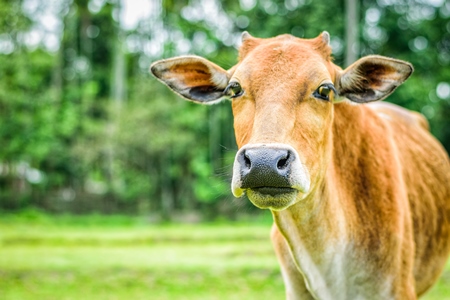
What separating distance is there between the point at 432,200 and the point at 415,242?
2.29 ft

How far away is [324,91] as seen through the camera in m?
3.45

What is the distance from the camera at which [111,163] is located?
87.4 feet

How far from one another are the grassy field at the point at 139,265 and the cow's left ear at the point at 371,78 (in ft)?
20.6

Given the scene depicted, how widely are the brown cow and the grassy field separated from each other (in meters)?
5.69

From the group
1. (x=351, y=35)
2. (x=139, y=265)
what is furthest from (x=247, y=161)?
(x=351, y=35)

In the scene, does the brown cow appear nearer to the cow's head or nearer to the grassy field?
the cow's head

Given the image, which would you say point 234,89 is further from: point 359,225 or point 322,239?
point 359,225

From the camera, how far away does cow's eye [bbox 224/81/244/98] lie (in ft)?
11.6

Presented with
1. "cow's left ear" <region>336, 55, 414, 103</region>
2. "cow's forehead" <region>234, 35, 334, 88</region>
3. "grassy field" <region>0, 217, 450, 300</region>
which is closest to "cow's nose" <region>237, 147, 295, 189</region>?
"cow's forehead" <region>234, 35, 334, 88</region>

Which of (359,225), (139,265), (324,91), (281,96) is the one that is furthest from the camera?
(139,265)

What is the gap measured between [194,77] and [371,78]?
1.20 metres

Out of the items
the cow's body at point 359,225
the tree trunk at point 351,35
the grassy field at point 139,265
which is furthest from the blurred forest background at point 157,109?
the cow's body at point 359,225

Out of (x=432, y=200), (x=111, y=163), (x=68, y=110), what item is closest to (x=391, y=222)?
(x=432, y=200)

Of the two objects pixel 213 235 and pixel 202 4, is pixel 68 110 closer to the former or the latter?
pixel 202 4
